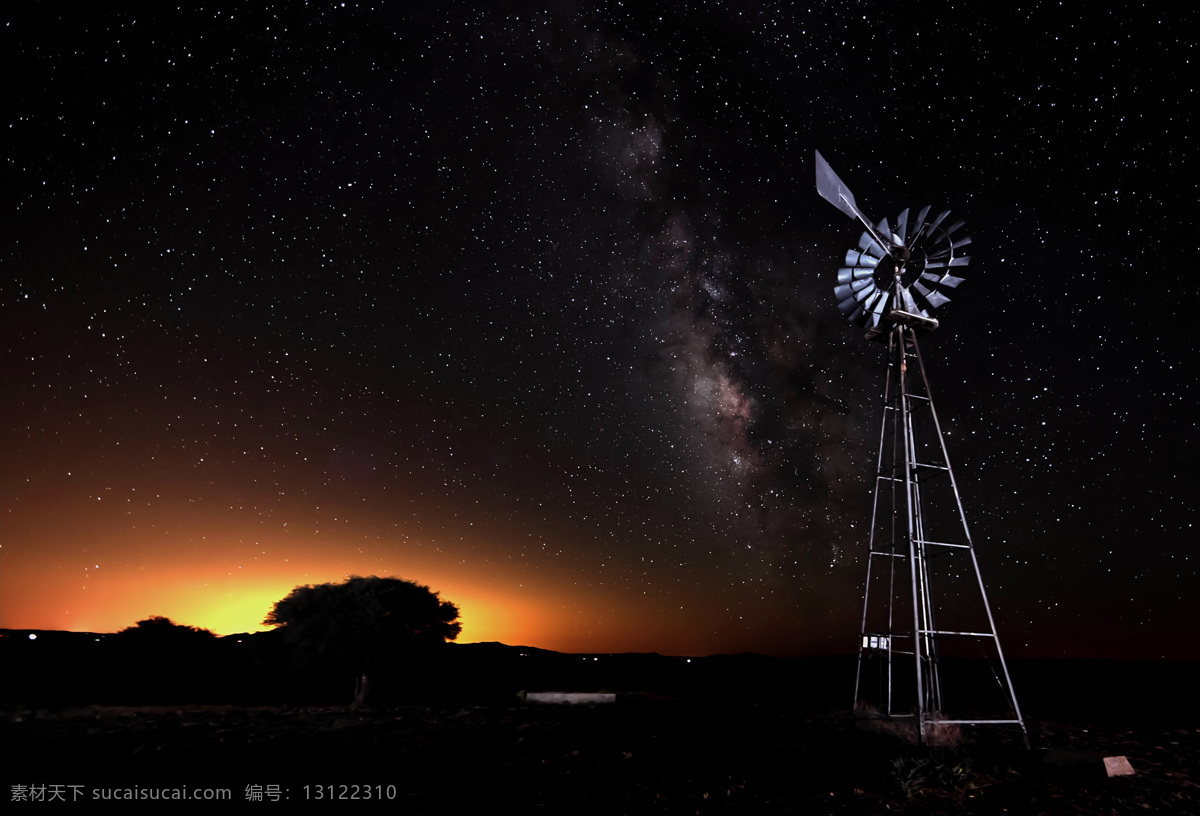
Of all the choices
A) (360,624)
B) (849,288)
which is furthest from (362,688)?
(849,288)

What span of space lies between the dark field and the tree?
131cm

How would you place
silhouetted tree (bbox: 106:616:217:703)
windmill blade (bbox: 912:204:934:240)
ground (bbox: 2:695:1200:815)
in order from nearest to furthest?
ground (bbox: 2:695:1200:815) → windmill blade (bbox: 912:204:934:240) → silhouetted tree (bbox: 106:616:217:703)

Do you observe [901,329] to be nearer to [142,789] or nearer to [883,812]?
[883,812]

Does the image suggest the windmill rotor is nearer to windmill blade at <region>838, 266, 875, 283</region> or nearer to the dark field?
windmill blade at <region>838, 266, 875, 283</region>

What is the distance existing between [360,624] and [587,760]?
8.96m

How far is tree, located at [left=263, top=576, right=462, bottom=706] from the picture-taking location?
16453 millimetres

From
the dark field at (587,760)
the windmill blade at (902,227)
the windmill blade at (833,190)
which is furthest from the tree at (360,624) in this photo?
the windmill blade at (902,227)

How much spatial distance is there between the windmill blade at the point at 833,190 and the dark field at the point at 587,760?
38.8 feet

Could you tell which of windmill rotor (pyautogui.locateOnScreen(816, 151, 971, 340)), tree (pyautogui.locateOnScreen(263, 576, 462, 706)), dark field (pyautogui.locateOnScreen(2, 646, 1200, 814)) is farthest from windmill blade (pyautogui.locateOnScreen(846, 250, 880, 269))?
tree (pyautogui.locateOnScreen(263, 576, 462, 706))

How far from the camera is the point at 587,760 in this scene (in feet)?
33.5

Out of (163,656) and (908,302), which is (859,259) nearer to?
(908,302)

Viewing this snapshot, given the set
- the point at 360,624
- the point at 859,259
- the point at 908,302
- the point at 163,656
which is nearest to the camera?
the point at 908,302

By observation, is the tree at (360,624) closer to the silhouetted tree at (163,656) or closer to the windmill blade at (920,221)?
the silhouetted tree at (163,656)

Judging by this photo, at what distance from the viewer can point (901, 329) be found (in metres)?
14.6
